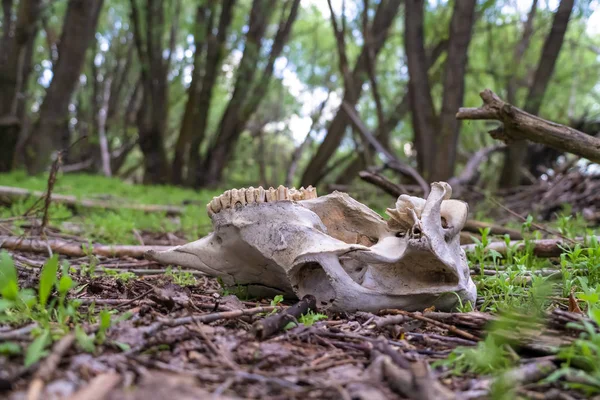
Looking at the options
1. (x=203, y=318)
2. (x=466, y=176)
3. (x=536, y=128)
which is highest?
(x=536, y=128)

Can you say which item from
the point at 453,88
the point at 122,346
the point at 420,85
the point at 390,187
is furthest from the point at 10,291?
the point at 420,85

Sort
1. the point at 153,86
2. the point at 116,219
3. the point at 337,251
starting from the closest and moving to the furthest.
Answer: the point at 337,251, the point at 116,219, the point at 153,86

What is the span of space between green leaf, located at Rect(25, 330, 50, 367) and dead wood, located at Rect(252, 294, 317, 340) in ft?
2.60

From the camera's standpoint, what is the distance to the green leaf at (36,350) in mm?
1573

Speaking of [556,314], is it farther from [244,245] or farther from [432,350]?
[244,245]

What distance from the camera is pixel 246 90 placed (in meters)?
12.3

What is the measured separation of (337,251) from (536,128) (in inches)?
92.2

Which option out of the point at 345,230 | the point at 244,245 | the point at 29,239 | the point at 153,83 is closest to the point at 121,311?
the point at 244,245

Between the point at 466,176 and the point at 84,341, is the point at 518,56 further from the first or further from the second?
the point at 84,341

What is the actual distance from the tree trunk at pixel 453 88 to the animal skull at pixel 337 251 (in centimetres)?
463

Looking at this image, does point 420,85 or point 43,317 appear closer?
point 43,317

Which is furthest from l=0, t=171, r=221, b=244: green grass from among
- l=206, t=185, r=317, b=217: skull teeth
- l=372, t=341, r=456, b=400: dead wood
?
l=372, t=341, r=456, b=400: dead wood

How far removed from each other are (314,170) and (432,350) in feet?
32.6

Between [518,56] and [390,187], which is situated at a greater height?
[518,56]
